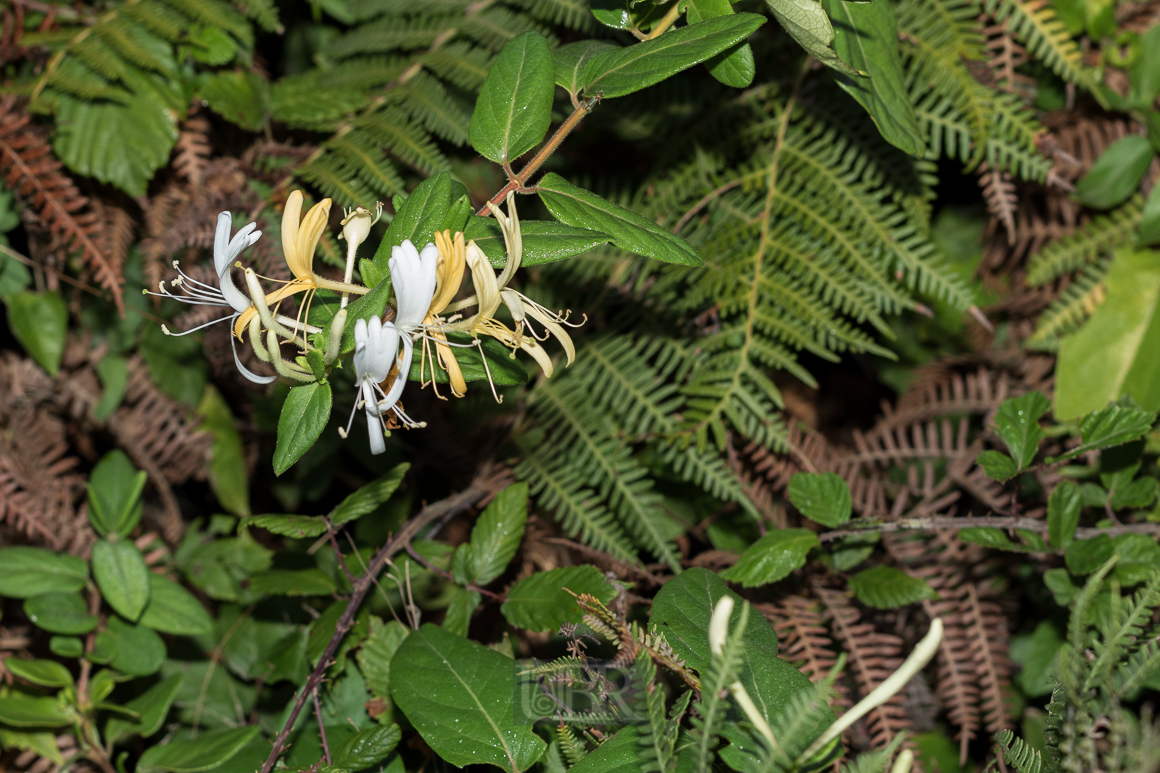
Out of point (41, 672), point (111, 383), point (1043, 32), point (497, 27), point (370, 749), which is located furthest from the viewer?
point (111, 383)

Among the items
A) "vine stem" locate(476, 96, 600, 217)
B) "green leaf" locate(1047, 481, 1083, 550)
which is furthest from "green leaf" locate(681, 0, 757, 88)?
"green leaf" locate(1047, 481, 1083, 550)

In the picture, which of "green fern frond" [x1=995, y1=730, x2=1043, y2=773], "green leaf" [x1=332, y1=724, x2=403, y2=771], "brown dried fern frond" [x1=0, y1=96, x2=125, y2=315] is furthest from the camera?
"brown dried fern frond" [x1=0, y1=96, x2=125, y2=315]

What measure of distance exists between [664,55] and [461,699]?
955 millimetres

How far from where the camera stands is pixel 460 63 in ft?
6.02

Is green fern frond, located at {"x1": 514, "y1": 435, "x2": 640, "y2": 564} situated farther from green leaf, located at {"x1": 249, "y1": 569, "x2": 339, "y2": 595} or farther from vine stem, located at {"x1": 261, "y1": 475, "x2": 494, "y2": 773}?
green leaf, located at {"x1": 249, "y1": 569, "x2": 339, "y2": 595}

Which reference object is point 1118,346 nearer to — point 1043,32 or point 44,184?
point 1043,32

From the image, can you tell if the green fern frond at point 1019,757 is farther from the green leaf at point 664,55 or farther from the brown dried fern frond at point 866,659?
the green leaf at point 664,55

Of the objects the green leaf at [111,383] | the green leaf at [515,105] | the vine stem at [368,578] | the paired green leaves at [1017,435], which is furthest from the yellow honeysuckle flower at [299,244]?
the green leaf at [111,383]

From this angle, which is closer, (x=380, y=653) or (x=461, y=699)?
(x=461, y=699)

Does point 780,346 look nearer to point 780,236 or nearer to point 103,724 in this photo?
point 780,236

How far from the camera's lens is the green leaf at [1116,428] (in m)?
1.35

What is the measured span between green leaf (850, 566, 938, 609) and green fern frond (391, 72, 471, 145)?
1.22 meters

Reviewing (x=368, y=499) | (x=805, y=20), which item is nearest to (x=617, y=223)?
(x=805, y=20)

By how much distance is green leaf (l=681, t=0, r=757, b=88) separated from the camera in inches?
44.0
